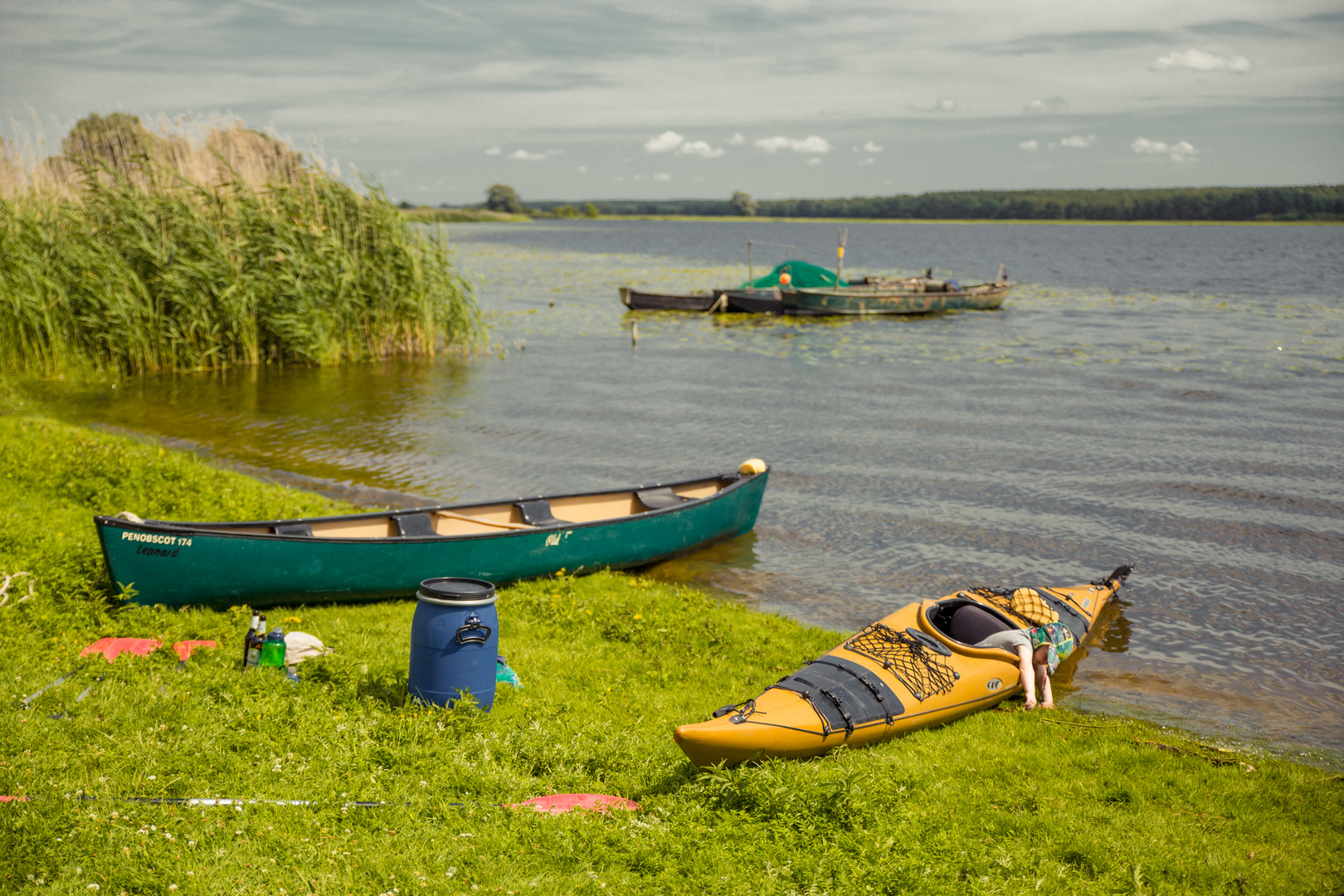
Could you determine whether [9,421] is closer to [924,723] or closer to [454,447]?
[454,447]

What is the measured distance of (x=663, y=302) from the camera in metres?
41.4

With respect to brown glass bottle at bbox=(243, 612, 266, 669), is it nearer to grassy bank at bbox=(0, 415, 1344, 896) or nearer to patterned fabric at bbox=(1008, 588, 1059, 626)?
grassy bank at bbox=(0, 415, 1344, 896)

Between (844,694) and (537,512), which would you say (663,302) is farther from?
(844,694)

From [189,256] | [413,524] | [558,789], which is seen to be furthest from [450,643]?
[189,256]

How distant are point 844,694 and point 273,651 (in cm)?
456

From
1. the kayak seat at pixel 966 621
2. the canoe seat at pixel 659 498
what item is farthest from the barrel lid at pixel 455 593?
the canoe seat at pixel 659 498

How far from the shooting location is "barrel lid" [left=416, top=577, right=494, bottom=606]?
6730 millimetres

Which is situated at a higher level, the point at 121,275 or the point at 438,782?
the point at 121,275

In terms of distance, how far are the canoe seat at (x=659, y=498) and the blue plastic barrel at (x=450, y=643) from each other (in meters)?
5.83

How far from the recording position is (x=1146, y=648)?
33.3ft

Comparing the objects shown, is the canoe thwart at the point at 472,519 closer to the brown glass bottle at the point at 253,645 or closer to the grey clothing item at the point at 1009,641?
the brown glass bottle at the point at 253,645

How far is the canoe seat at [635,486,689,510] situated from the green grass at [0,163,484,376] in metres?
13.4

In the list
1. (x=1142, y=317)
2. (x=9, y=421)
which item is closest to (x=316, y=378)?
(x=9, y=421)

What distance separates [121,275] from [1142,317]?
38906 mm
